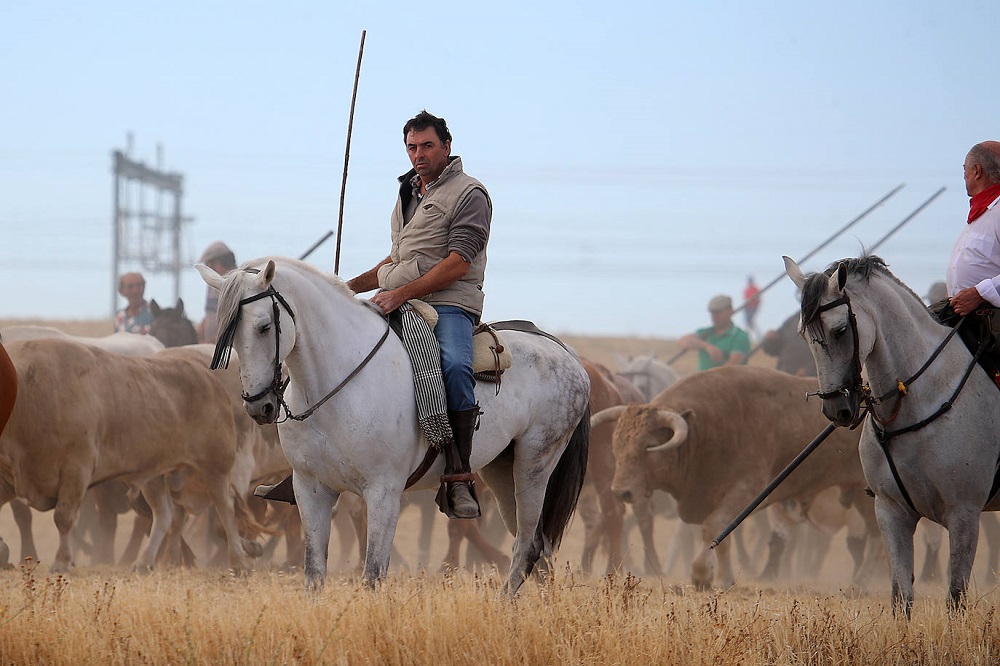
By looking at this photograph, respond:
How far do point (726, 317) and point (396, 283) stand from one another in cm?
1014

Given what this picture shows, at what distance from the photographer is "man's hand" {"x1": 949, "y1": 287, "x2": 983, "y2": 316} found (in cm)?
664

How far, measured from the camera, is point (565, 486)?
795 cm

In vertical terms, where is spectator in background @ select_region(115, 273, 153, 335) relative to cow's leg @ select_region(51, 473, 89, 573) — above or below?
above

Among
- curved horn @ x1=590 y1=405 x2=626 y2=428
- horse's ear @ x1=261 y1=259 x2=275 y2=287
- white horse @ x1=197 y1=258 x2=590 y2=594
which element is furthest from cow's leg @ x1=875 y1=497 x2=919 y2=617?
curved horn @ x1=590 y1=405 x2=626 y2=428

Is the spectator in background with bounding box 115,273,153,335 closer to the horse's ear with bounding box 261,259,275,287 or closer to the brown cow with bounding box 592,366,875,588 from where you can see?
the brown cow with bounding box 592,366,875,588

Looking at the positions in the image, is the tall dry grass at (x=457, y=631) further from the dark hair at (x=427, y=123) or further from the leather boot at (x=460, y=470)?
the dark hair at (x=427, y=123)

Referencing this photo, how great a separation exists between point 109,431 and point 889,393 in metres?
6.33

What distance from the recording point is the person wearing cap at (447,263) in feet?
21.9

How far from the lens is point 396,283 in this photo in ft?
23.1

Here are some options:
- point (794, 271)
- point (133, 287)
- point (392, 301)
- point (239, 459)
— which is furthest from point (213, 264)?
point (794, 271)

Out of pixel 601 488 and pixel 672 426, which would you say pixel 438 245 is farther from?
pixel 601 488

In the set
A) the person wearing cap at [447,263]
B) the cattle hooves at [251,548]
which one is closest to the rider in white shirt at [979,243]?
the person wearing cap at [447,263]

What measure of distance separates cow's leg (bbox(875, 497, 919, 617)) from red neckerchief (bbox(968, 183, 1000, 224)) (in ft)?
5.39

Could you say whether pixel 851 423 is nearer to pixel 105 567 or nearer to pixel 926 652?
pixel 926 652
